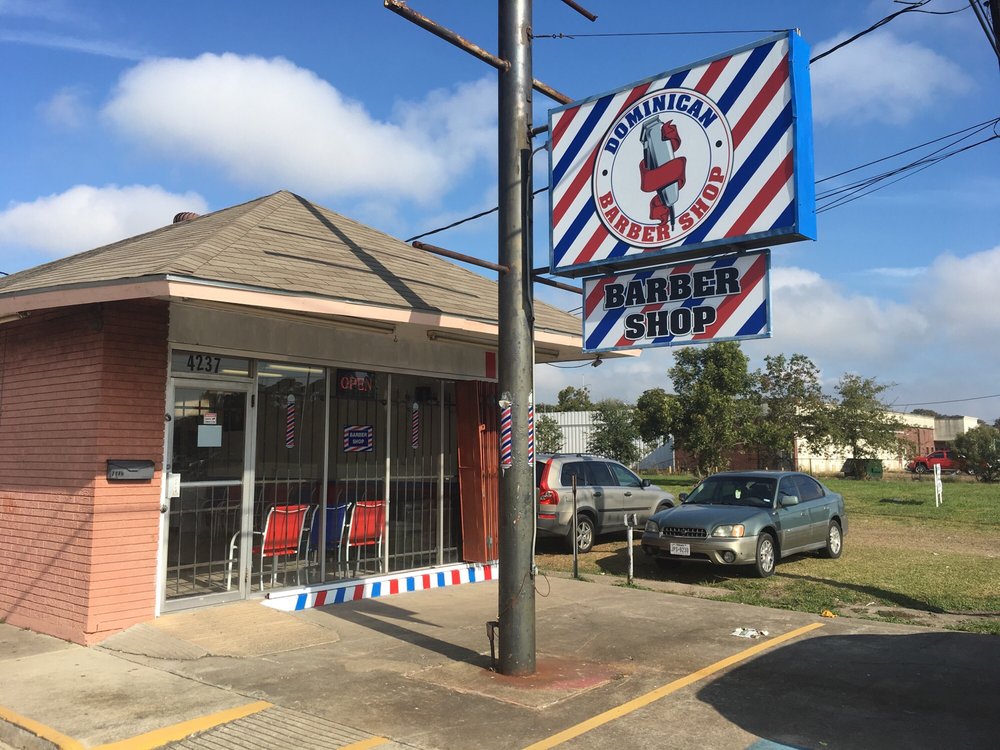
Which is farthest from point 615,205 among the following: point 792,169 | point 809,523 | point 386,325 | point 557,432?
point 557,432

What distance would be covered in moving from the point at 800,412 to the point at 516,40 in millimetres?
38406

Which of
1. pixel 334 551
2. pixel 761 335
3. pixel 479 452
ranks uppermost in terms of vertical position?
pixel 761 335

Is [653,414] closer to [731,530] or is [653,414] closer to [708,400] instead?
[708,400]

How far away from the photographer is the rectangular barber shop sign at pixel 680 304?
19.5 feet

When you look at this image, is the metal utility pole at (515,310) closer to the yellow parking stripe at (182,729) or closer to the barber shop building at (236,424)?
the barber shop building at (236,424)

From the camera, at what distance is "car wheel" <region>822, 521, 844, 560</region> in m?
13.3

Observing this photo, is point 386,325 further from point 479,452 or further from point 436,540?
point 436,540

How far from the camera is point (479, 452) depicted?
10.8m

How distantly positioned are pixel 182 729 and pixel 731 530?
825cm

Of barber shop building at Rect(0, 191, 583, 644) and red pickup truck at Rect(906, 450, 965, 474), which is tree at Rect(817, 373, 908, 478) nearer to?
red pickup truck at Rect(906, 450, 965, 474)

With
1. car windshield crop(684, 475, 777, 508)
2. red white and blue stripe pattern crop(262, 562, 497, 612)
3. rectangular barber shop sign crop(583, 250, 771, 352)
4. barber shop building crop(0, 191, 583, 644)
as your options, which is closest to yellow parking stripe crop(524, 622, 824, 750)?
rectangular barber shop sign crop(583, 250, 771, 352)

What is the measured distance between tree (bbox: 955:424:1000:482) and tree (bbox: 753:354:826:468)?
8614 mm

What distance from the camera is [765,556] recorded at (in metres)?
11.6

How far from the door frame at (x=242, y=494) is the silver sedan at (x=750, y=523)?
620cm
